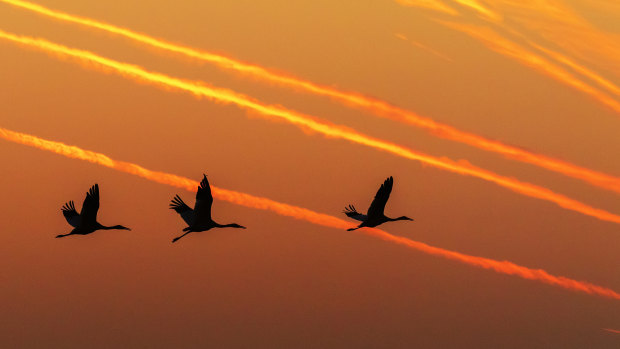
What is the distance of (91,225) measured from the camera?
9506cm

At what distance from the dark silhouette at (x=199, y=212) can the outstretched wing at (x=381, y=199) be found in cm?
1158

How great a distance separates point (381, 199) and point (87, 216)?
2154 centimetres

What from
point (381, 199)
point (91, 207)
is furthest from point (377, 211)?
point (91, 207)

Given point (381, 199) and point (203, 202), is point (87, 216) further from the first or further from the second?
point (381, 199)

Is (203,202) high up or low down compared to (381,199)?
down

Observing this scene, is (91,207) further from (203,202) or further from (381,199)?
(381,199)

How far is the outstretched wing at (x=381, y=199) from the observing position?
91375 mm

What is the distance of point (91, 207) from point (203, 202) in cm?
838

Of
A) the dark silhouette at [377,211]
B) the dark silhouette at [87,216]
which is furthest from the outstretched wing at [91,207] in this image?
the dark silhouette at [377,211]

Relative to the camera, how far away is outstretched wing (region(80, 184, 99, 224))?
91312mm

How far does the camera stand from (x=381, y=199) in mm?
92812

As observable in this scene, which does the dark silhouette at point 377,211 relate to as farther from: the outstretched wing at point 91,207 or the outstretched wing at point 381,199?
the outstretched wing at point 91,207

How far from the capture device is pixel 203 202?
90.8m

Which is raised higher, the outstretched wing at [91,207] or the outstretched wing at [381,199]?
the outstretched wing at [381,199]
